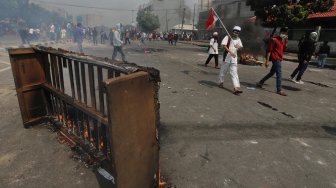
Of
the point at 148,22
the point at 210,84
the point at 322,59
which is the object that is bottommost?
the point at 210,84

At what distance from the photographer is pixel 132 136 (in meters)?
2.04

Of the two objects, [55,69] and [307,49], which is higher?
[307,49]

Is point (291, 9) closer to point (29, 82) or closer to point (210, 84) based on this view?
point (210, 84)

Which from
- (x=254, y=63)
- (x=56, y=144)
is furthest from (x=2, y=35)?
(x=56, y=144)

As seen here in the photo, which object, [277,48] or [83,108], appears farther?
[277,48]

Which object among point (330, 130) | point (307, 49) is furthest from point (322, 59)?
point (330, 130)

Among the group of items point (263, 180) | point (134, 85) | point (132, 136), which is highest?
point (134, 85)

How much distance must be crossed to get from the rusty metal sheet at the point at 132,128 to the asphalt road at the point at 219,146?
26.8 inches

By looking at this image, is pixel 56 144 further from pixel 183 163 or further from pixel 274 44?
pixel 274 44

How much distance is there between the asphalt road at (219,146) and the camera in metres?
2.81

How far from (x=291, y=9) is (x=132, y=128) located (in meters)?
19.0

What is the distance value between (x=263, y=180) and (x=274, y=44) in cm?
482

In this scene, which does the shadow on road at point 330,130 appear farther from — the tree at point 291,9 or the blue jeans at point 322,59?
the tree at point 291,9

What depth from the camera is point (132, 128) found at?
2023 mm
